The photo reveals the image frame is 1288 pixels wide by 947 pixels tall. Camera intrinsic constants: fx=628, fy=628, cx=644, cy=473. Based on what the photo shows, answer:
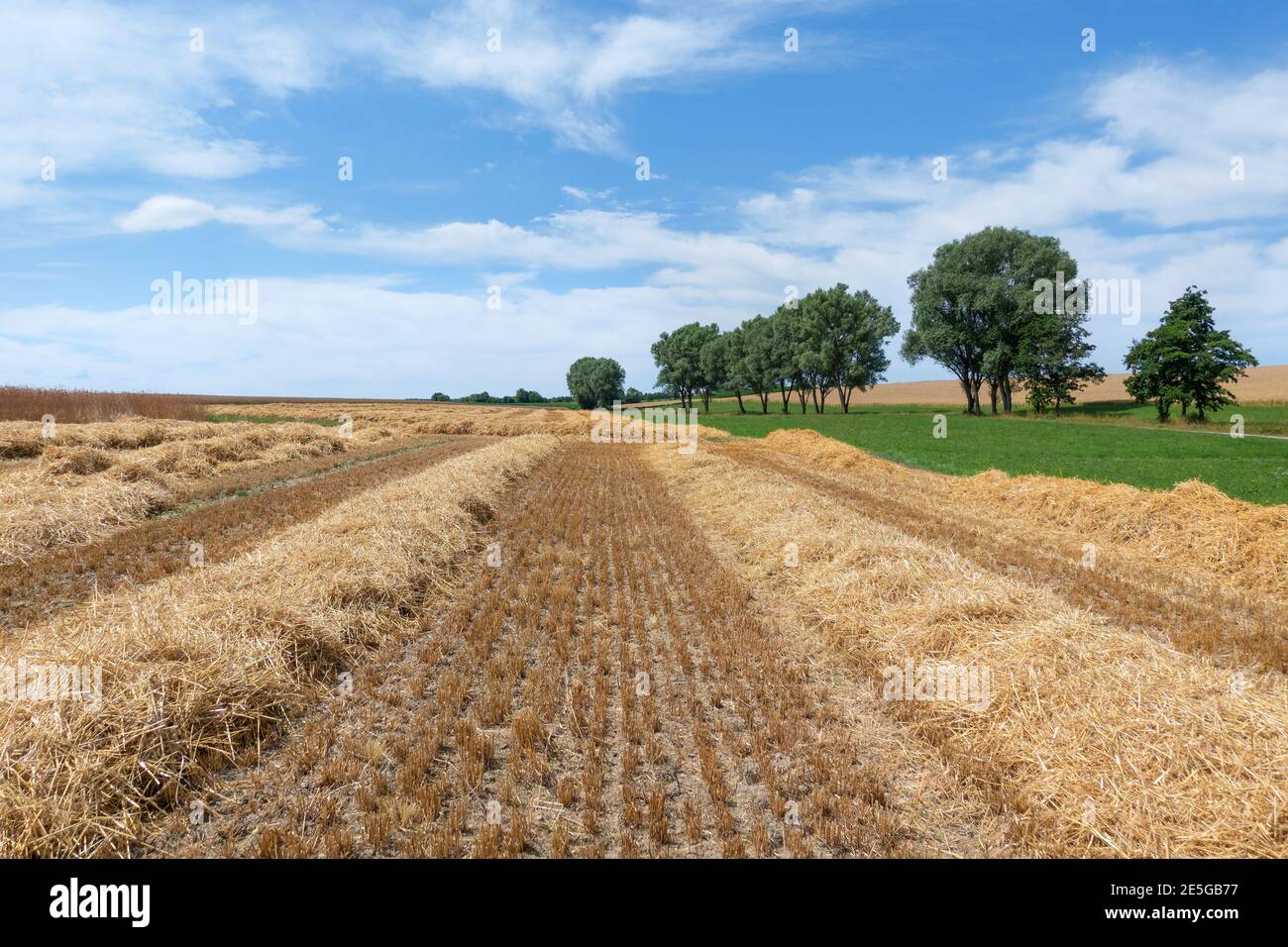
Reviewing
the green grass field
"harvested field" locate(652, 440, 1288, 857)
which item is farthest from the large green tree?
"harvested field" locate(652, 440, 1288, 857)

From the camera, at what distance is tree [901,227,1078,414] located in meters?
64.6

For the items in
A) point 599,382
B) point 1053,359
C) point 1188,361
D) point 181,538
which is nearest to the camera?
point 181,538

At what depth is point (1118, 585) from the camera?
34.1 ft

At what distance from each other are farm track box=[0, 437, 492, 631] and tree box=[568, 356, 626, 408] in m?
106

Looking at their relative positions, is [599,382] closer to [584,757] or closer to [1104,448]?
[1104,448]

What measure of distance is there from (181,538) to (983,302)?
233 ft

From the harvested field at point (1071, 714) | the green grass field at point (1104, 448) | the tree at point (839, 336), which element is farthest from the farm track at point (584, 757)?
the tree at point (839, 336)

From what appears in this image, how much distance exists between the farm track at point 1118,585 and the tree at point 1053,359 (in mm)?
55502

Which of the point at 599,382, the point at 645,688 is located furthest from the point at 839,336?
the point at 645,688

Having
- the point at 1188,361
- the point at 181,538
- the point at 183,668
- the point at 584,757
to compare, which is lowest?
the point at 584,757
